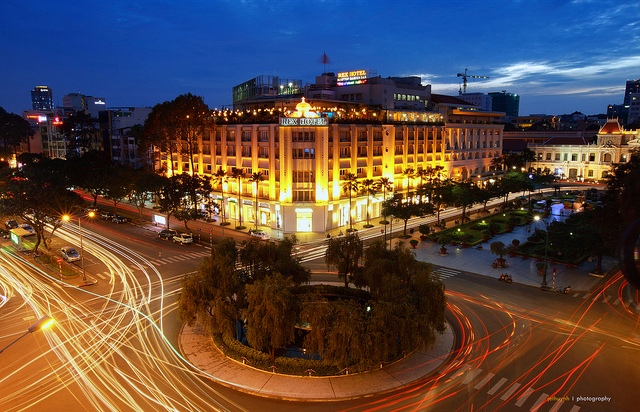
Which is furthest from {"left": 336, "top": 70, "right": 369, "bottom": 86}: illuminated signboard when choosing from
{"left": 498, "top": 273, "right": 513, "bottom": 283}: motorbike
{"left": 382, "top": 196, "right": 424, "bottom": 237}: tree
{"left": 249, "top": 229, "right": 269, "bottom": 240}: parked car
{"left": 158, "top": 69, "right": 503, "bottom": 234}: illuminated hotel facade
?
{"left": 498, "top": 273, "right": 513, "bottom": 283}: motorbike

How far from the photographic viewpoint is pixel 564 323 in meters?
36.3

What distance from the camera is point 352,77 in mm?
113375

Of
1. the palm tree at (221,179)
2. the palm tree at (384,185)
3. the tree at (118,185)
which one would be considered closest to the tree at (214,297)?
the palm tree at (384,185)

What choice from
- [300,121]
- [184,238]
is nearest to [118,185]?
[184,238]

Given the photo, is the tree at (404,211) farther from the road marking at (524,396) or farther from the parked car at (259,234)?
the road marking at (524,396)

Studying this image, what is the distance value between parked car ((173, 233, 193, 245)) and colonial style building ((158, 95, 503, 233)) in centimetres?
1455

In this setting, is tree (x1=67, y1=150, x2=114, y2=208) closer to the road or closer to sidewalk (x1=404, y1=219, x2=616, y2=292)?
the road

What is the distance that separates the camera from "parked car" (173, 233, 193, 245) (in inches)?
2579

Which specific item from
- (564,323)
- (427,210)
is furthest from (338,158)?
(564,323)

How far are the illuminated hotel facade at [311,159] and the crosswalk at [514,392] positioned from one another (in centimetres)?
4803

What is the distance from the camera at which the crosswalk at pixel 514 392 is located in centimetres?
2502

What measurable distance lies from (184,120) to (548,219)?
7249cm

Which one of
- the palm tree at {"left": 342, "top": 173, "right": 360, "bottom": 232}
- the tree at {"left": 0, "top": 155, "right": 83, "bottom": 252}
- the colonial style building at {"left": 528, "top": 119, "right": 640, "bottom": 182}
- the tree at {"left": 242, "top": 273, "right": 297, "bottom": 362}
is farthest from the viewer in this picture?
the colonial style building at {"left": 528, "top": 119, "right": 640, "bottom": 182}

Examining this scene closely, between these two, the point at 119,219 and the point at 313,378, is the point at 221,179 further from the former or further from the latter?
the point at 313,378
